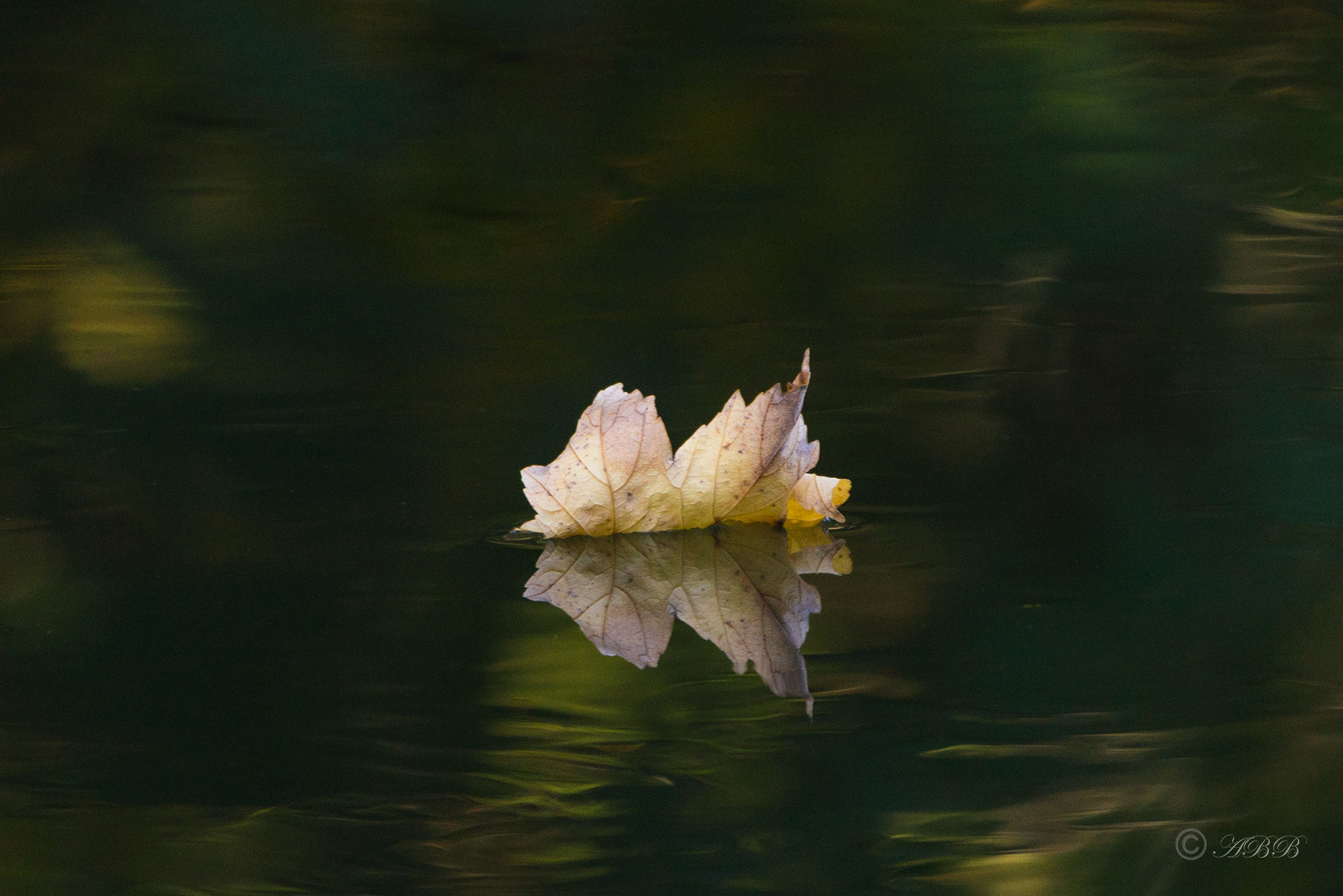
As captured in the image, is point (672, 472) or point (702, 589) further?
point (672, 472)

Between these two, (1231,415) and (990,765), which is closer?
(990,765)

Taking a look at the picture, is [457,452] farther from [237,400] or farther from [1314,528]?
[1314,528]

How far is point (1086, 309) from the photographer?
6.76 feet

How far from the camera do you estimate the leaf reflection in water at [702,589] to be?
2.80ft

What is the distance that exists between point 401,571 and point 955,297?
4.38 ft

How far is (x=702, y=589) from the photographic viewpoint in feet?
3.21

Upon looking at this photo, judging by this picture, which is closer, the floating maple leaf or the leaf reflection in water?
the leaf reflection in water

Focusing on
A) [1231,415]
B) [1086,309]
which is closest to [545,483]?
[1231,415]

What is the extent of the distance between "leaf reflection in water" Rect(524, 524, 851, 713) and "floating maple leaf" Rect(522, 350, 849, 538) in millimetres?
18

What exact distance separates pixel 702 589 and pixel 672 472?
19 centimetres

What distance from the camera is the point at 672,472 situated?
115 centimetres

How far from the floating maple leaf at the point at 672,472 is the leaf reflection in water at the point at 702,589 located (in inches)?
0.7

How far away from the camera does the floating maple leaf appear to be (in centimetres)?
108

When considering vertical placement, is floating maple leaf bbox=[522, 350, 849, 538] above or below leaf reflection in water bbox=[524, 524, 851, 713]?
above
